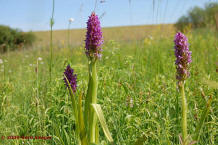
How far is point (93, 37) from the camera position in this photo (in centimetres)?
130

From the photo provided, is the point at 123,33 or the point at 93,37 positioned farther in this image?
the point at 123,33

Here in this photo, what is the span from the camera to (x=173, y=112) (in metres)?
2.26

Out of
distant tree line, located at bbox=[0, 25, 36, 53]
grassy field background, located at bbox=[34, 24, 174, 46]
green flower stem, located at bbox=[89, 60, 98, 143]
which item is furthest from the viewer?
distant tree line, located at bbox=[0, 25, 36, 53]

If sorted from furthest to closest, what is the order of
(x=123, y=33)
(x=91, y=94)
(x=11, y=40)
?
(x=11, y=40), (x=123, y=33), (x=91, y=94)

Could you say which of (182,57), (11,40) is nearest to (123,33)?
Answer: (11,40)

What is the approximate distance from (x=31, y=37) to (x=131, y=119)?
35938 millimetres

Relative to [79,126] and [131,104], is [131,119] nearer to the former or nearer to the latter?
[131,104]

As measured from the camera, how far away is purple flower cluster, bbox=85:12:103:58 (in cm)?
130

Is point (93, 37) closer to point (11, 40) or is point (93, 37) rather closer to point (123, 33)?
point (123, 33)

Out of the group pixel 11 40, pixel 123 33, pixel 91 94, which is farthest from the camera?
pixel 11 40

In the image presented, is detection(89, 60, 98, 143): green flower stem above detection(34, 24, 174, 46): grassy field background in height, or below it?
below

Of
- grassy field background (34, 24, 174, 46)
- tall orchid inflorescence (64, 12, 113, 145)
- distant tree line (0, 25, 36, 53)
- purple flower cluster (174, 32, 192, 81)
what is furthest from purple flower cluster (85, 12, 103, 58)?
distant tree line (0, 25, 36, 53)

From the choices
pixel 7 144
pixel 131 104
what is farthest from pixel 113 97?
pixel 7 144

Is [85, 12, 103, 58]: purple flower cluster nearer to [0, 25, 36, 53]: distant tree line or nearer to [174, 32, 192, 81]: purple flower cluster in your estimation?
[174, 32, 192, 81]: purple flower cluster
